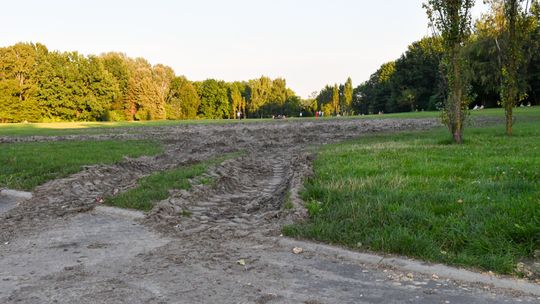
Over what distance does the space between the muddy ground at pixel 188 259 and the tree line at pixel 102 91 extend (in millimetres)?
70429

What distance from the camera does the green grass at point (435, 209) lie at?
5328 mm

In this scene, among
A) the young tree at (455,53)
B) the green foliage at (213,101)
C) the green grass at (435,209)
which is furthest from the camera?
the green foliage at (213,101)

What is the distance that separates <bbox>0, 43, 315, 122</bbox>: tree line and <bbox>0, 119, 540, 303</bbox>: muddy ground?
70429mm

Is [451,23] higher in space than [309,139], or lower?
higher

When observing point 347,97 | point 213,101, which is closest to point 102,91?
point 213,101

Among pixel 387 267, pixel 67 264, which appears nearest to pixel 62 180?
pixel 67 264

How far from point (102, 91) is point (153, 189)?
7655 centimetres

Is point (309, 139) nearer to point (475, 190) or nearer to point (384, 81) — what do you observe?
point (475, 190)

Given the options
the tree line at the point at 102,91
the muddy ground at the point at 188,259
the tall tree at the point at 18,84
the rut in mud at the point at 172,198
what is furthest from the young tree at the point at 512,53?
the tall tree at the point at 18,84

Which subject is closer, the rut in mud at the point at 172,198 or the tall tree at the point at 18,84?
the rut in mud at the point at 172,198

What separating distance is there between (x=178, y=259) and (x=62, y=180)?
21.4ft

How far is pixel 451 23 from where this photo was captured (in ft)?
48.3

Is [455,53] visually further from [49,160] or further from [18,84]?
[18,84]

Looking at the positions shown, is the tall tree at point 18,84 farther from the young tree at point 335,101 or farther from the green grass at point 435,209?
the green grass at point 435,209
